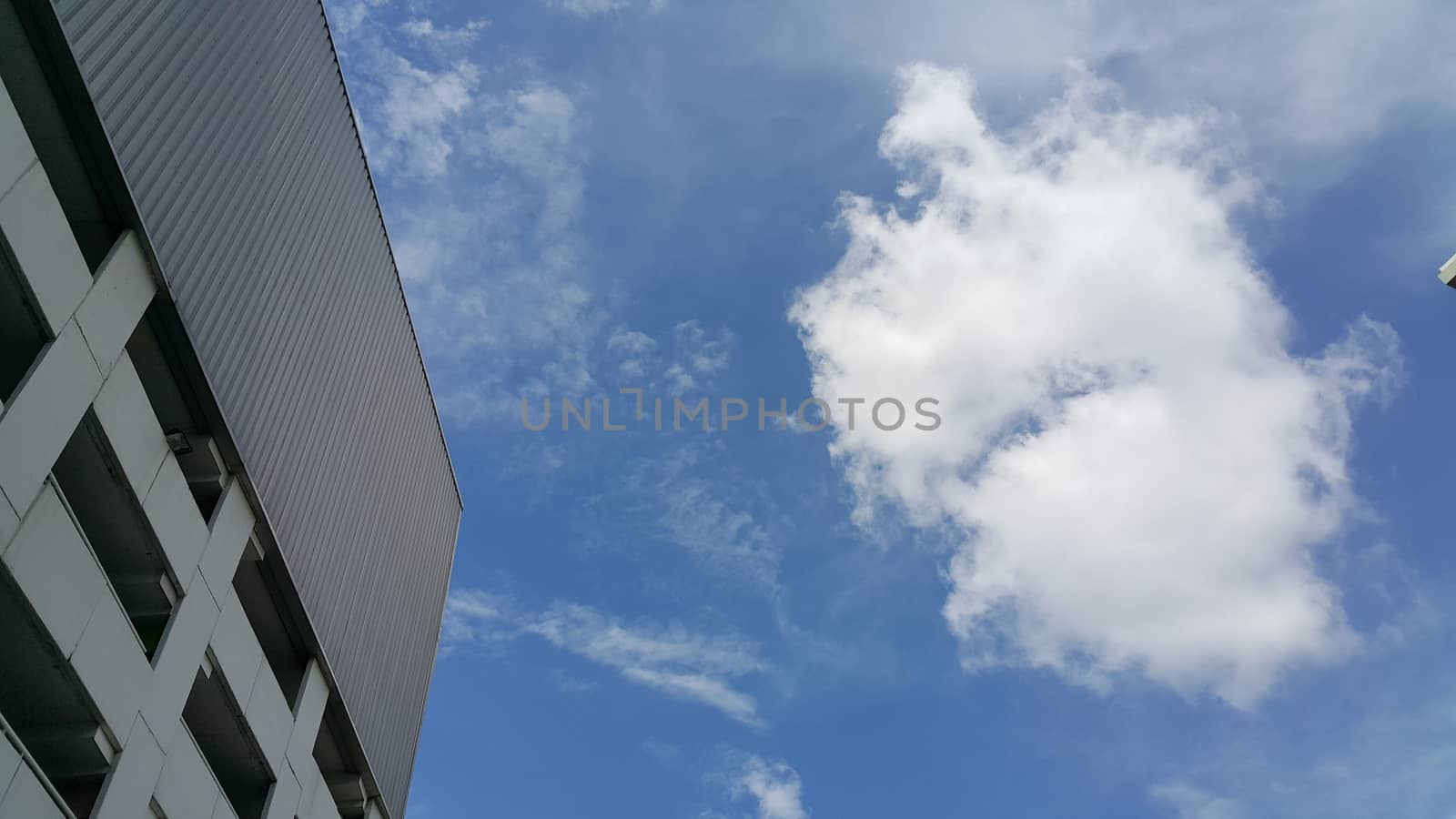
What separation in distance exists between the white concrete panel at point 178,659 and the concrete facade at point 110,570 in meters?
0.05

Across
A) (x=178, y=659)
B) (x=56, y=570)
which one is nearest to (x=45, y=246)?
(x=56, y=570)

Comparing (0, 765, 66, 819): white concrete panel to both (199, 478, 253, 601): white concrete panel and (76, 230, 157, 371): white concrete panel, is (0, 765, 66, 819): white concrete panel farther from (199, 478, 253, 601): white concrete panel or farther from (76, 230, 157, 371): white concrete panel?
(76, 230, 157, 371): white concrete panel

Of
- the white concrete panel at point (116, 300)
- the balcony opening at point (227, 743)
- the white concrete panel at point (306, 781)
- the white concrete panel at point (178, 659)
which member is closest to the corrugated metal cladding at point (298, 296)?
the white concrete panel at point (116, 300)

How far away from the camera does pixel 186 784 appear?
68.2 feet

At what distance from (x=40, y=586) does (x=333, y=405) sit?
13.4 meters

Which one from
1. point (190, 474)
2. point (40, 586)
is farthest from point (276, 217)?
point (40, 586)

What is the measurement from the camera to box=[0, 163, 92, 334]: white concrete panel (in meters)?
16.7

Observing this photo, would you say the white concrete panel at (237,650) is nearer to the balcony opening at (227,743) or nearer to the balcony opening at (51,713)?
the balcony opening at (227,743)

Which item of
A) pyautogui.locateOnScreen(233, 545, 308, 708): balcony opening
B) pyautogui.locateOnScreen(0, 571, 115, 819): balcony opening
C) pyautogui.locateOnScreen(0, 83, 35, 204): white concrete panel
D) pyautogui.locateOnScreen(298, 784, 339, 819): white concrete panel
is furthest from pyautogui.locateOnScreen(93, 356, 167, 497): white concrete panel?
pyautogui.locateOnScreen(298, 784, 339, 819): white concrete panel

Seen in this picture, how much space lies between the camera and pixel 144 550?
2062 cm

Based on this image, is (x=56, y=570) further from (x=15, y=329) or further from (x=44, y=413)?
(x=15, y=329)

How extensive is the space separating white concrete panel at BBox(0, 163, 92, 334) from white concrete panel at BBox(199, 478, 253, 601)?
251 inches

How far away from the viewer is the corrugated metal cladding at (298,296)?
21375mm

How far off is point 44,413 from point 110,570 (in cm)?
503
